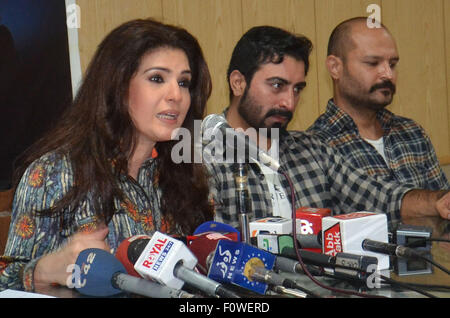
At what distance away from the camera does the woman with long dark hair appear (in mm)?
1304

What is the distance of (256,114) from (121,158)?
945 millimetres

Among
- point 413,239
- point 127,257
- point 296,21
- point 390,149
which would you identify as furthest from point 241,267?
point 296,21

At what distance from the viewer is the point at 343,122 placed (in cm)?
244

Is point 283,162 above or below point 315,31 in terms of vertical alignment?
below

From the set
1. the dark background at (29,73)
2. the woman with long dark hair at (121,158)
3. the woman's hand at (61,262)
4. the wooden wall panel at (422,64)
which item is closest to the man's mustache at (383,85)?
the wooden wall panel at (422,64)

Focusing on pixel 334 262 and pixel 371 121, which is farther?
pixel 371 121

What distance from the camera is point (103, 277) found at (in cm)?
90

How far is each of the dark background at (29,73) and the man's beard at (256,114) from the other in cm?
78

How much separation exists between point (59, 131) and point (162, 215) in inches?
14.1

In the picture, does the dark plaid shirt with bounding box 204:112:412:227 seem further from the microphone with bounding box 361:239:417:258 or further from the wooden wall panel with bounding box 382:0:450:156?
the wooden wall panel with bounding box 382:0:450:156

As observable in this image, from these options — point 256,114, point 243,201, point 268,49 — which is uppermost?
point 268,49

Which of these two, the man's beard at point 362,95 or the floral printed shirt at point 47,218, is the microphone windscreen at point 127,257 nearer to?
the floral printed shirt at point 47,218

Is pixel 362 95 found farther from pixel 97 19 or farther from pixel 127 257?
pixel 127 257

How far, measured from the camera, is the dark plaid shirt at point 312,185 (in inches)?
77.7
